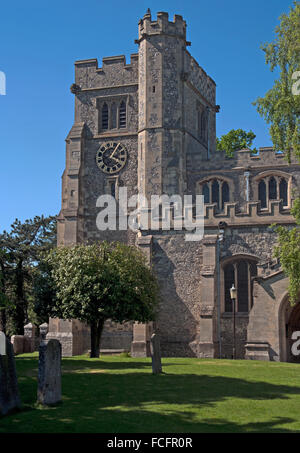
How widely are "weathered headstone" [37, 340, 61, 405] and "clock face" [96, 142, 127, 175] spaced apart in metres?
24.7

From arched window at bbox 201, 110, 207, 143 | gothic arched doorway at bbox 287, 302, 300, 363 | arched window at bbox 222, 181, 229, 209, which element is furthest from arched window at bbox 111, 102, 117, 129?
gothic arched doorway at bbox 287, 302, 300, 363

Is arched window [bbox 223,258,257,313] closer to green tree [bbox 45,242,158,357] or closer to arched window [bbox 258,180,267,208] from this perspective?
green tree [bbox 45,242,158,357]

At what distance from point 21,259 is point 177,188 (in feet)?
48.4

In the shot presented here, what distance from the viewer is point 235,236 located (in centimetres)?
2825

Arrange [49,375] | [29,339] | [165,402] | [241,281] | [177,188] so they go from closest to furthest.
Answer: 1. [49,375]
2. [165,402]
3. [241,281]
4. [29,339]
5. [177,188]

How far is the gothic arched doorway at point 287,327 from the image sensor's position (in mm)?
24562

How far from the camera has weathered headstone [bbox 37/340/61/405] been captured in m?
11.8

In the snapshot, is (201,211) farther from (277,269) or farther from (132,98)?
(132,98)

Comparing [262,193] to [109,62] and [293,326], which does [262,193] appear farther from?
[109,62]

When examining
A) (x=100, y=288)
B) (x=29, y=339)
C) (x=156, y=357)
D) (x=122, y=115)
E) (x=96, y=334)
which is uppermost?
(x=122, y=115)

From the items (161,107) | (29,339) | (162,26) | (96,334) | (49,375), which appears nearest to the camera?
(49,375)

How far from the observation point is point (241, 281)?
94.6 ft

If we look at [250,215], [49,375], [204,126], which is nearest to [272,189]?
[250,215]

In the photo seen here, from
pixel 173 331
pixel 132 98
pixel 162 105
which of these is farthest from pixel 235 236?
pixel 132 98
